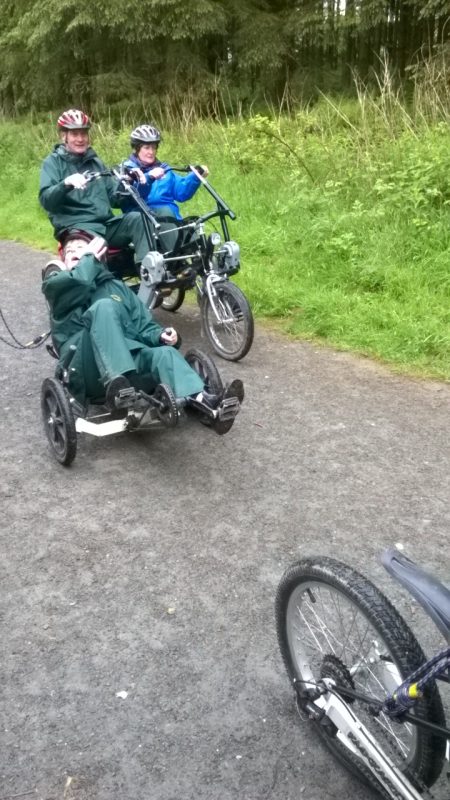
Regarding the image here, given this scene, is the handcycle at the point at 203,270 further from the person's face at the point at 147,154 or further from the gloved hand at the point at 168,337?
the gloved hand at the point at 168,337

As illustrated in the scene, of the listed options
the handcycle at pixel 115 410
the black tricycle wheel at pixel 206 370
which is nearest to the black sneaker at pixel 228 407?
the handcycle at pixel 115 410

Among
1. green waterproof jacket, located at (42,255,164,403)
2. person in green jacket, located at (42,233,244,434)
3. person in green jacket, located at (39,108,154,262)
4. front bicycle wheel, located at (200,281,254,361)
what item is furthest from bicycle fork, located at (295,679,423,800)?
person in green jacket, located at (39,108,154,262)

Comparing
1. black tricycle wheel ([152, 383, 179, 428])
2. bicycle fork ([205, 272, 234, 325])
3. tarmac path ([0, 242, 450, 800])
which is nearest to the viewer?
tarmac path ([0, 242, 450, 800])

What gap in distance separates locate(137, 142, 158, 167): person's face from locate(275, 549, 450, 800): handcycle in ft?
16.3

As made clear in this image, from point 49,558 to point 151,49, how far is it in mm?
14664

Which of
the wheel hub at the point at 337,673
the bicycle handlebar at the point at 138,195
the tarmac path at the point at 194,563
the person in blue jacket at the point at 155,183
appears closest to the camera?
the wheel hub at the point at 337,673

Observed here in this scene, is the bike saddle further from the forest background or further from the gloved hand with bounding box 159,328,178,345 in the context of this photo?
the forest background

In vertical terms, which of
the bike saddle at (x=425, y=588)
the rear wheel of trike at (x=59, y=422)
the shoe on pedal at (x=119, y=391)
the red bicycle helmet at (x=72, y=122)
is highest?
the red bicycle helmet at (x=72, y=122)

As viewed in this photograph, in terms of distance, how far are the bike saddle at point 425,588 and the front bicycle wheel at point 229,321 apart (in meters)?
3.61

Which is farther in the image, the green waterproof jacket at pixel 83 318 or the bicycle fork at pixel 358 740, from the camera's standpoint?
the green waterproof jacket at pixel 83 318

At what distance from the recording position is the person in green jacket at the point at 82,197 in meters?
5.87

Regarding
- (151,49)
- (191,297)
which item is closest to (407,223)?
(191,297)

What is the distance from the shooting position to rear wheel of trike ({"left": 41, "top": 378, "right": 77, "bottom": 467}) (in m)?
4.04

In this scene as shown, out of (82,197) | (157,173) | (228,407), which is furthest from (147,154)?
(228,407)
